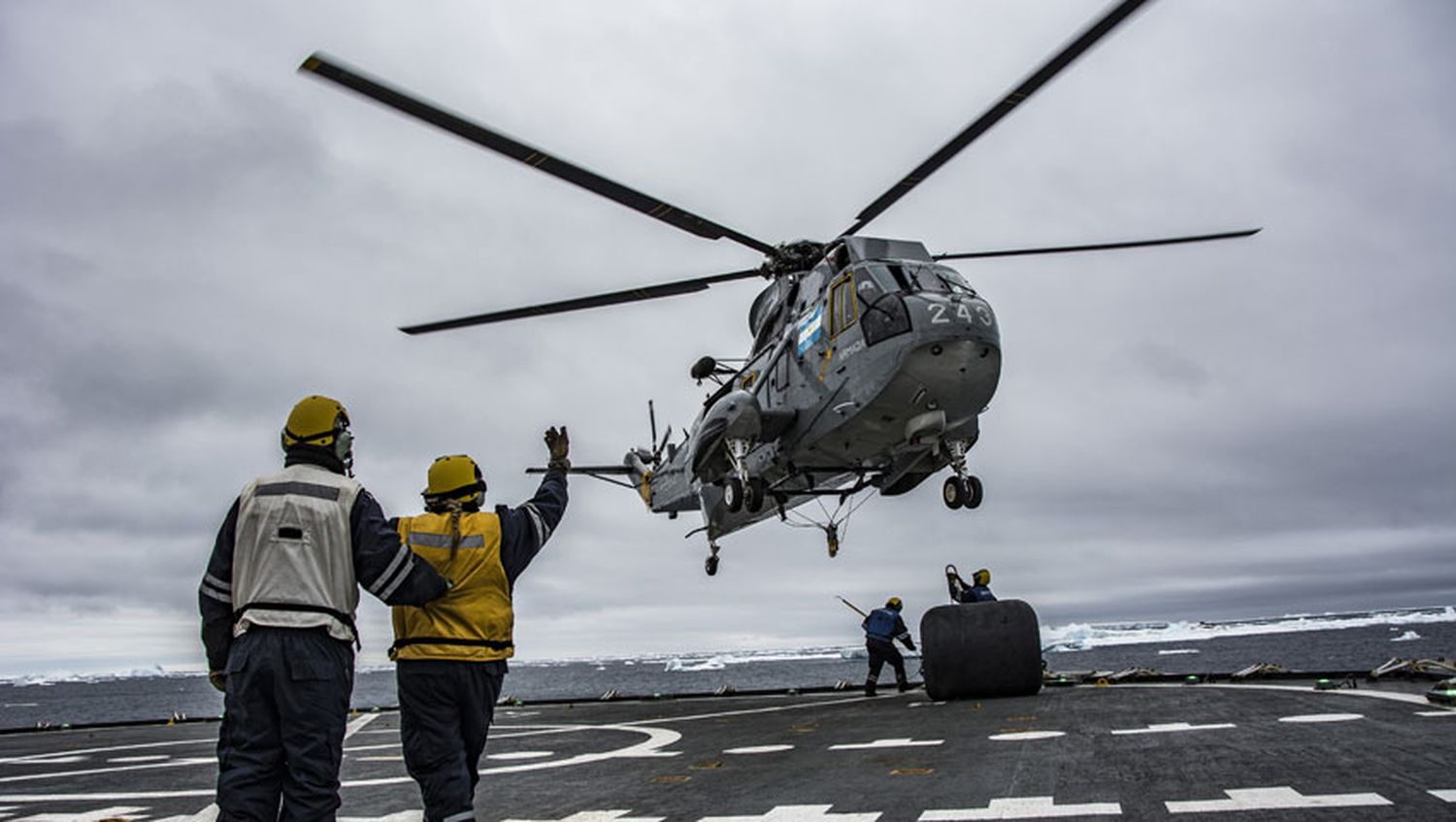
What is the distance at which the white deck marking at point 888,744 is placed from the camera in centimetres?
866

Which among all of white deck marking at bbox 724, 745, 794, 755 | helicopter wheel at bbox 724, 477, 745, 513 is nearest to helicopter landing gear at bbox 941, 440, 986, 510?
helicopter wheel at bbox 724, 477, 745, 513

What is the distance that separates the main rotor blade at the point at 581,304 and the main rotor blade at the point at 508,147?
115cm

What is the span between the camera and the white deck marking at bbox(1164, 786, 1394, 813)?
482 cm

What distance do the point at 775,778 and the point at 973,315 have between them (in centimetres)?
856

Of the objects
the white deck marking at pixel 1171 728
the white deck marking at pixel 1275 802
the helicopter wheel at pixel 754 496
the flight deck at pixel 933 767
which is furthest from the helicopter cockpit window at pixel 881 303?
the white deck marking at pixel 1275 802

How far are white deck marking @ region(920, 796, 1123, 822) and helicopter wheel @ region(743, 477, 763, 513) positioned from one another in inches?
443

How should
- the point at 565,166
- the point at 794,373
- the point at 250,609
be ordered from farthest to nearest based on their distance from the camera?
the point at 794,373 → the point at 565,166 → the point at 250,609

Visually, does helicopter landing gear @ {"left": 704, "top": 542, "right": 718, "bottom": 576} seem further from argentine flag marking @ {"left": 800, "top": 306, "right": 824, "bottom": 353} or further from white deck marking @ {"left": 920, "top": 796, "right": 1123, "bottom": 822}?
white deck marking @ {"left": 920, "top": 796, "right": 1123, "bottom": 822}

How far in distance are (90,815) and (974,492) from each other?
12183 mm

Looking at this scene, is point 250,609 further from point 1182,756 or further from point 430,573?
point 1182,756

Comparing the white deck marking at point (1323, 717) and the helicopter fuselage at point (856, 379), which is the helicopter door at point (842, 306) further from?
the white deck marking at point (1323, 717)

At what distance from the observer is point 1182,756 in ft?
22.3

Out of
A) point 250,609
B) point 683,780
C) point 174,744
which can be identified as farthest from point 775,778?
point 174,744

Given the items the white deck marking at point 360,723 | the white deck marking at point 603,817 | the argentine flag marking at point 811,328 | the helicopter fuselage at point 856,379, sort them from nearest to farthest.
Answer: the white deck marking at point 603,817, the helicopter fuselage at point 856,379, the white deck marking at point 360,723, the argentine flag marking at point 811,328
